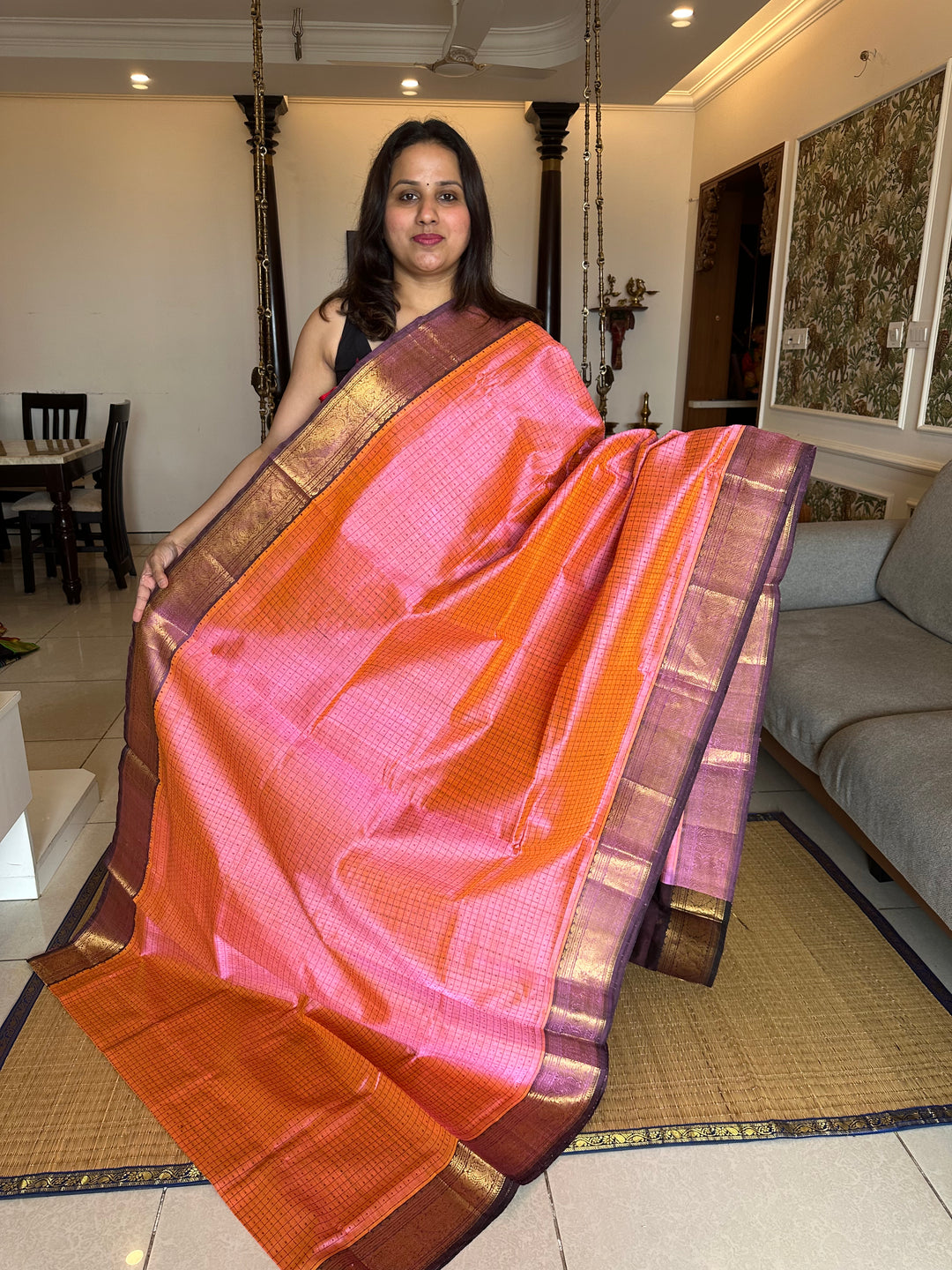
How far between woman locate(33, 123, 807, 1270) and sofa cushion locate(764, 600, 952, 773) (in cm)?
58

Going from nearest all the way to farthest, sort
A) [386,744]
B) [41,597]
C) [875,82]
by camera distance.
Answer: [386,744]
[875,82]
[41,597]

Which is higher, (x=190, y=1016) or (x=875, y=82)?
(x=875, y=82)

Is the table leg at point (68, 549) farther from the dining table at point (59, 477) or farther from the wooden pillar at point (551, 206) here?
the wooden pillar at point (551, 206)

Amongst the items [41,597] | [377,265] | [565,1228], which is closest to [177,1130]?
[565,1228]

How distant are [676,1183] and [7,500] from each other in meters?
5.18

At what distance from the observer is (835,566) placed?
2619 mm

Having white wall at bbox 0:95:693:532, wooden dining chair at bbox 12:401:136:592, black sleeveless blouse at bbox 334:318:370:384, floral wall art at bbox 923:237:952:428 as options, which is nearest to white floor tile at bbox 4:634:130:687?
wooden dining chair at bbox 12:401:136:592

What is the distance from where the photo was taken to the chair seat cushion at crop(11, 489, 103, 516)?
177 inches

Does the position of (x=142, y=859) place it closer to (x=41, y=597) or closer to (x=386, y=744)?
(x=386, y=744)

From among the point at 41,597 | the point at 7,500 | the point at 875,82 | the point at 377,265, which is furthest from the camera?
the point at 7,500

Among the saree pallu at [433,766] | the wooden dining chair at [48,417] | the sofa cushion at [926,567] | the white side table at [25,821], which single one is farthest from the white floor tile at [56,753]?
the wooden dining chair at [48,417]

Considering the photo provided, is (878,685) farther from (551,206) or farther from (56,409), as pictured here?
(56,409)

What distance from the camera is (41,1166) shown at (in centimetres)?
128

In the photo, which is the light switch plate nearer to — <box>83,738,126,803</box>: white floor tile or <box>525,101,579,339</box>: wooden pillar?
<box>525,101,579,339</box>: wooden pillar
